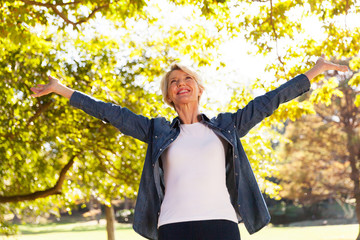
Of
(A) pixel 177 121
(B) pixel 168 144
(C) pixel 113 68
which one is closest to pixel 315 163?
(C) pixel 113 68

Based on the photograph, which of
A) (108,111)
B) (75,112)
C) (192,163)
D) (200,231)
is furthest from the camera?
(75,112)

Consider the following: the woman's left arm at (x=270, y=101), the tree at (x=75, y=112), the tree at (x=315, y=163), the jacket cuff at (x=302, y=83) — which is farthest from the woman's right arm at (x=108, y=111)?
the tree at (x=315, y=163)

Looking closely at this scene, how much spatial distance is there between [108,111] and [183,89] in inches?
16.6

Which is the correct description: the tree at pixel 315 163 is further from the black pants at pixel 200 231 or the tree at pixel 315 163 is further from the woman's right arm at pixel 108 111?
the black pants at pixel 200 231

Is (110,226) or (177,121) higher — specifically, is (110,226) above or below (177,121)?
below

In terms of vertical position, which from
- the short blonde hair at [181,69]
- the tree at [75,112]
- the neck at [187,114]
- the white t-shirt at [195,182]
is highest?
the tree at [75,112]

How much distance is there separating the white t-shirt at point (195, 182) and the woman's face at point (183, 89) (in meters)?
0.23

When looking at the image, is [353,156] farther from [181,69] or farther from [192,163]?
[192,163]

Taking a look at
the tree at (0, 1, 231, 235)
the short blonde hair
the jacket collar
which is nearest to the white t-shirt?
the jacket collar

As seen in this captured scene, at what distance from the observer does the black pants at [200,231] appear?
101 inches

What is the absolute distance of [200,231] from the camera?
8.38ft

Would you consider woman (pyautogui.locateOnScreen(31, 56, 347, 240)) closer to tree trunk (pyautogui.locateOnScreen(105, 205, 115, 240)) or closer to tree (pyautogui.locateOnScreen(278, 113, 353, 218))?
tree trunk (pyautogui.locateOnScreen(105, 205, 115, 240))

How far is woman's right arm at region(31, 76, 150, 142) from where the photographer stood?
2.84m

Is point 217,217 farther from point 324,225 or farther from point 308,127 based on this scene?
point 324,225
